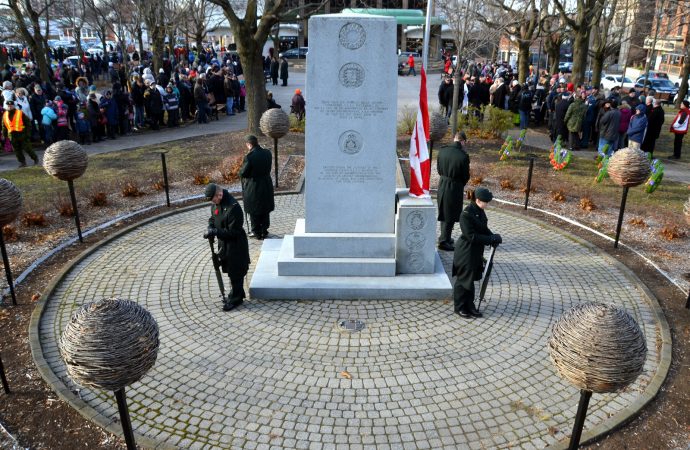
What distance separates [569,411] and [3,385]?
230 inches

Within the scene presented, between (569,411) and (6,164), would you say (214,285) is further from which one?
(6,164)

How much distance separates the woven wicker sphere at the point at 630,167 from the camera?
918 cm

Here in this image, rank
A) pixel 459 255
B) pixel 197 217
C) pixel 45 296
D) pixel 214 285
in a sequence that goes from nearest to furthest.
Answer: pixel 459 255, pixel 45 296, pixel 214 285, pixel 197 217

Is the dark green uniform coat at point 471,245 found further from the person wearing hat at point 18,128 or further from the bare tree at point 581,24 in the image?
the bare tree at point 581,24

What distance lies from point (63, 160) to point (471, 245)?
21.1 ft

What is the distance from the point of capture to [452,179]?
9375 mm

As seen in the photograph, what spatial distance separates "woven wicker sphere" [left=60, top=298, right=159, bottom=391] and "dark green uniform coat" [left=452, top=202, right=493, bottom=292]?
168 inches

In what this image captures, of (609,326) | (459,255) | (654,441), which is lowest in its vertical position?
(654,441)

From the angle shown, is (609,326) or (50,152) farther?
(50,152)

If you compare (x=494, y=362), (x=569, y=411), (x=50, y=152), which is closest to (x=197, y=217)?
(x=50, y=152)

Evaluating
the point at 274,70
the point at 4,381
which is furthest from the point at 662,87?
the point at 4,381

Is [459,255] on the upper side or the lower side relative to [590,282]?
upper

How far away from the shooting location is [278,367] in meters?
6.38

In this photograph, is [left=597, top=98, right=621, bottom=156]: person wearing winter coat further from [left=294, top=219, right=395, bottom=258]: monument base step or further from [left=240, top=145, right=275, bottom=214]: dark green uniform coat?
[left=240, top=145, right=275, bottom=214]: dark green uniform coat
